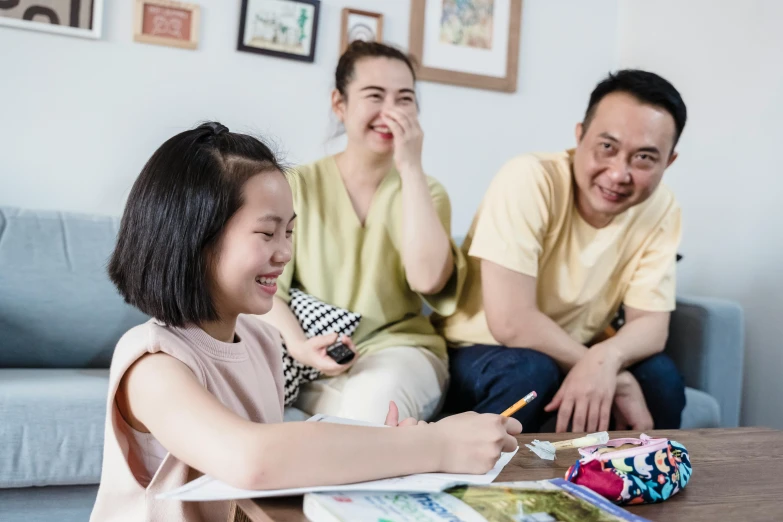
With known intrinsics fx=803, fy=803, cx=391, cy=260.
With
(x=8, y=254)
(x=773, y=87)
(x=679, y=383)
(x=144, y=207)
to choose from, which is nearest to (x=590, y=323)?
(x=679, y=383)

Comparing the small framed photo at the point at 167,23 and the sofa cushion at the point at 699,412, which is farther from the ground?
the small framed photo at the point at 167,23

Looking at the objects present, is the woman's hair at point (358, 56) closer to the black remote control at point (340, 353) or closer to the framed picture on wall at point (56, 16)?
the black remote control at point (340, 353)

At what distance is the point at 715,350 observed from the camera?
83.3 inches

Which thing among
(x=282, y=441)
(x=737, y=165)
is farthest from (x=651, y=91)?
(x=282, y=441)

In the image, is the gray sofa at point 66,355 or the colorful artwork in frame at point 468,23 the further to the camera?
the colorful artwork in frame at point 468,23

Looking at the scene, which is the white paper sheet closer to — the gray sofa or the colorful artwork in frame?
the gray sofa

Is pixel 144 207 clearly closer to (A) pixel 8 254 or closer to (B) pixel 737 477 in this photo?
(B) pixel 737 477

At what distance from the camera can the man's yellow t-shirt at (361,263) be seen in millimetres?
1841

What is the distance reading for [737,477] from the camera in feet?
3.35

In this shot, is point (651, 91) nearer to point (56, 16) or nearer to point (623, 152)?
point (623, 152)

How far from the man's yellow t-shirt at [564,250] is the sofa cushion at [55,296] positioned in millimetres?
860

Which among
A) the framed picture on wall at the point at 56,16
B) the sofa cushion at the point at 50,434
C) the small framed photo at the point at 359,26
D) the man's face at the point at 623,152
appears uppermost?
the small framed photo at the point at 359,26

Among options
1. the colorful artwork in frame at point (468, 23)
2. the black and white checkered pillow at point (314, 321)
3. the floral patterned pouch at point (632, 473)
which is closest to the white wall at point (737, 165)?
the colorful artwork in frame at point (468, 23)

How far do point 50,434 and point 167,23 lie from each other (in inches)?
52.2
